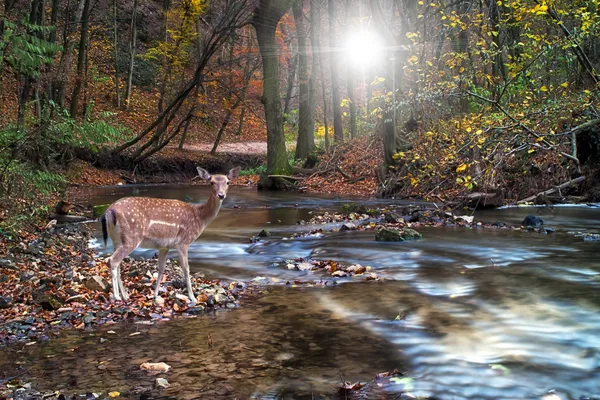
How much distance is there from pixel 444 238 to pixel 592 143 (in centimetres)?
862

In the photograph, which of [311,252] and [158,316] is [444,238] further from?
[158,316]

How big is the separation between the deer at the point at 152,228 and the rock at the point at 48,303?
0.78 m

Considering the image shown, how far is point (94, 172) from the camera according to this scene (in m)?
33.2

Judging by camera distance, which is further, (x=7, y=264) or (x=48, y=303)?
(x=7, y=264)

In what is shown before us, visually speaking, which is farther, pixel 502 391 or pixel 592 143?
pixel 592 143

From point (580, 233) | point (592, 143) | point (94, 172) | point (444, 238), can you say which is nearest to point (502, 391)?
point (444, 238)

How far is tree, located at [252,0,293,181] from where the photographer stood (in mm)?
28691

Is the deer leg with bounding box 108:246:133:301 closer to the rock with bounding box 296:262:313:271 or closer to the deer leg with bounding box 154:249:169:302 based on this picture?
the deer leg with bounding box 154:249:169:302

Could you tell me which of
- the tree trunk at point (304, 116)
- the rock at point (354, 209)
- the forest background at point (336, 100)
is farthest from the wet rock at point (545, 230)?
the tree trunk at point (304, 116)

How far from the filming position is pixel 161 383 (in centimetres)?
560

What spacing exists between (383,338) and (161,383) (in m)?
2.69

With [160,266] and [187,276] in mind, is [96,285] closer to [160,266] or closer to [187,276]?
[160,266]

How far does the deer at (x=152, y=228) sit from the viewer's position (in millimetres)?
8734

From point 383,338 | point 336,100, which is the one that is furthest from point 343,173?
point 383,338
